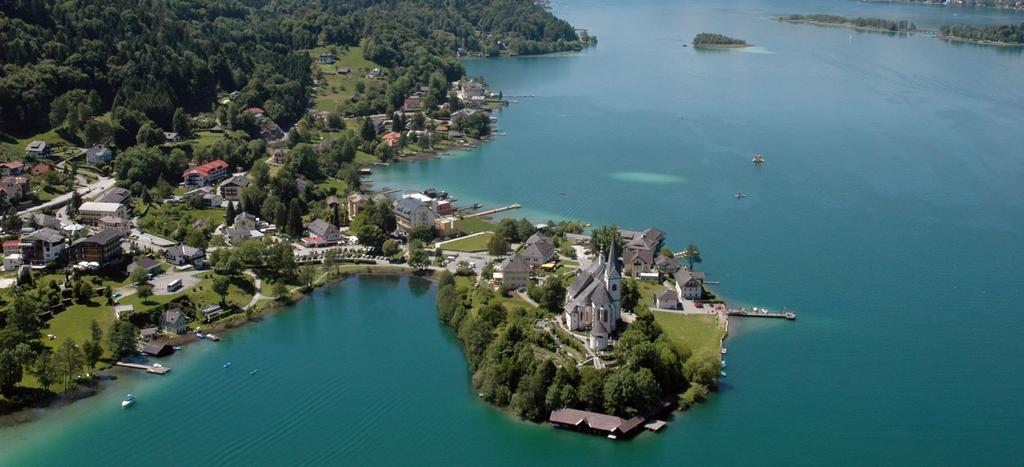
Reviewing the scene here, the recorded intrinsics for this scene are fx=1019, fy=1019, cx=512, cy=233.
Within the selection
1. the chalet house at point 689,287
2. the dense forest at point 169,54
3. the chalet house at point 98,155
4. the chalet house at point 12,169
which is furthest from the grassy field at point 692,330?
the dense forest at point 169,54

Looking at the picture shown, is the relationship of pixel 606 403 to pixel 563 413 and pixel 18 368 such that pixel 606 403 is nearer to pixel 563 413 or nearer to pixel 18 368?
pixel 563 413

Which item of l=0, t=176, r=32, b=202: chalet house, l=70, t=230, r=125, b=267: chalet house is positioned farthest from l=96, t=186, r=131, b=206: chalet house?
l=70, t=230, r=125, b=267: chalet house

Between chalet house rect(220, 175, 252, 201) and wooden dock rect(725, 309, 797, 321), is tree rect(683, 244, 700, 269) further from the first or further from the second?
chalet house rect(220, 175, 252, 201)

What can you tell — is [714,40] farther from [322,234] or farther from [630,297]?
[630,297]

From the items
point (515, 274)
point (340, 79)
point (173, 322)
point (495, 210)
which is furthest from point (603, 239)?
point (340, 79)

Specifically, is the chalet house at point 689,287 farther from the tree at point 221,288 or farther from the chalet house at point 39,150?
the chalet house at point 39,150

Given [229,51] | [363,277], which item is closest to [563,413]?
[363,277]
